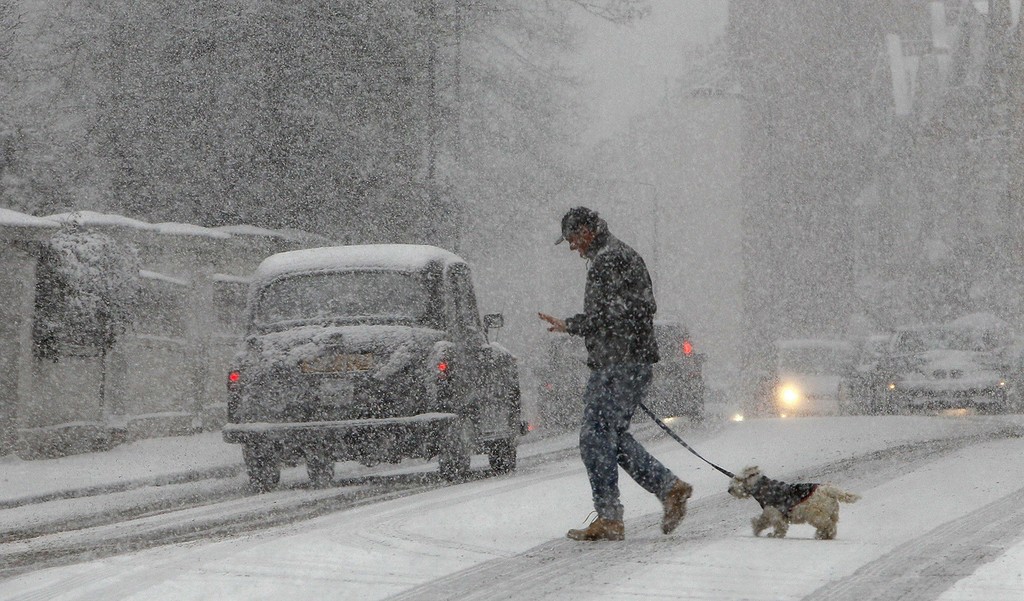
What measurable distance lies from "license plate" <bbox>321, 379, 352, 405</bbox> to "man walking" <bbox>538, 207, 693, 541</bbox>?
436 cm

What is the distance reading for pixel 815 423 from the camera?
17297mm

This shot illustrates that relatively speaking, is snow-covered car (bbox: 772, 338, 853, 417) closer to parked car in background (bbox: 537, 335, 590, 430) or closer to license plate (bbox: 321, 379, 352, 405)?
parked car in background (bbox: 537, 335, 590, 430)

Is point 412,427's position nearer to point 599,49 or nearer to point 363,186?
point 363,186

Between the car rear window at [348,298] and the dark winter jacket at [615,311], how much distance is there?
4728mm

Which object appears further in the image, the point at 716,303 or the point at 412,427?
the point at 716,303

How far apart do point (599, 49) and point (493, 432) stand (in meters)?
21.0

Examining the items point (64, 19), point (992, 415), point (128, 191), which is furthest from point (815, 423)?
point (64, 19)

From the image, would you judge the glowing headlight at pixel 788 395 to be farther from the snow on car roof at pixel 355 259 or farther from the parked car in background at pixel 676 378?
the snow on car roof at pixel 355 259

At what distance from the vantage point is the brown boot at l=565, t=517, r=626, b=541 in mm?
7172

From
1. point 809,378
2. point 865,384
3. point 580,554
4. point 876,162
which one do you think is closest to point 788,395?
point 809,378

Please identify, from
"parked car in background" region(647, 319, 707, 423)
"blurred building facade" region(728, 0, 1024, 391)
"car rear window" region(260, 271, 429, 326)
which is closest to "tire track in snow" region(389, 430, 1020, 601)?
"car rear window" region(260, 271, 429, 326)

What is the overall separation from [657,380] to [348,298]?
366 inches

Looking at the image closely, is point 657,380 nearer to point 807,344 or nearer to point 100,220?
point 807,344

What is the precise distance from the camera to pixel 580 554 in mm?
6789
